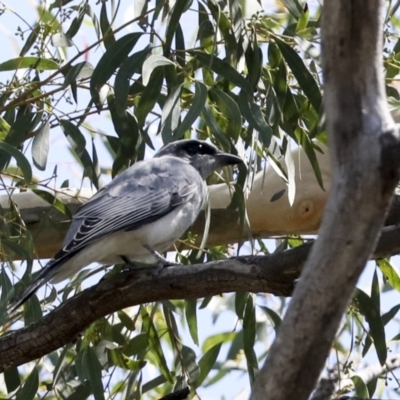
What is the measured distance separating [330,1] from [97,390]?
5.97ft

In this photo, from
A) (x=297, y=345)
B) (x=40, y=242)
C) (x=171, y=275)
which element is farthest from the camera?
(x=40, y=242)

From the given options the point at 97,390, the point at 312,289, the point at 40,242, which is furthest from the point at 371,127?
the point at 40,242

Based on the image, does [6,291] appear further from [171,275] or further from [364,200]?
[364,200]

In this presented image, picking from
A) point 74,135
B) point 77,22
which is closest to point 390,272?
point 74,135

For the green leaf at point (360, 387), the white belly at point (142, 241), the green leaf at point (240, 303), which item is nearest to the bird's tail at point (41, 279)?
the white belly at point (142, 241)

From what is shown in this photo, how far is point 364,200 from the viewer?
1.69m

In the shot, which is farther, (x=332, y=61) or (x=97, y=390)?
(x=97, y=390)

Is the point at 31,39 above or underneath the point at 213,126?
above

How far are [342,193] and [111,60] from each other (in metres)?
1.51

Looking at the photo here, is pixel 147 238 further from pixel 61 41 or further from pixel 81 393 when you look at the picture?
pixel 61 41

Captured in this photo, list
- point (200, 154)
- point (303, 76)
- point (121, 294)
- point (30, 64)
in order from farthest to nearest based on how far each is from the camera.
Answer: point (200, 154) → point (30, 64) → point (303, 76) → point (121, 294)

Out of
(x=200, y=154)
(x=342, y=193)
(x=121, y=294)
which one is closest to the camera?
(x=342, y=193)

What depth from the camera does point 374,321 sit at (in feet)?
10.3

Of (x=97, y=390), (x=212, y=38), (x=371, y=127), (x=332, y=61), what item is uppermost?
(x=212, y=38)
